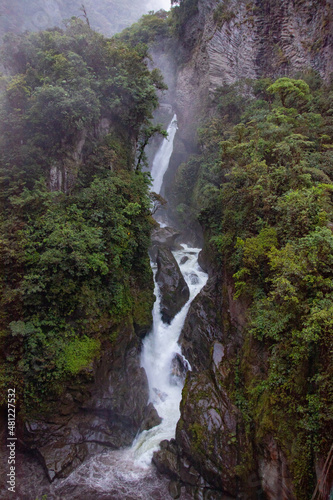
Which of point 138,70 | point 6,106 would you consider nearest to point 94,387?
point 6,106

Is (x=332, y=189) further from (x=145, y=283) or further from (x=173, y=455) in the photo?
(x=173, y=455)

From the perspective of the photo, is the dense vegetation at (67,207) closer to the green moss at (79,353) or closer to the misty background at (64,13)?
the green moss at (79,353)

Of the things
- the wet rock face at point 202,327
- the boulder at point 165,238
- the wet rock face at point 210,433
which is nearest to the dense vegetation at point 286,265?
the wet rock face at point 210,433

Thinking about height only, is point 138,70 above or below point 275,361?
above

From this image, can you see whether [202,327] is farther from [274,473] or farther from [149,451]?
[274,473]

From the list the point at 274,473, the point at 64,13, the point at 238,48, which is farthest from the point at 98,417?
the point at 64,13
